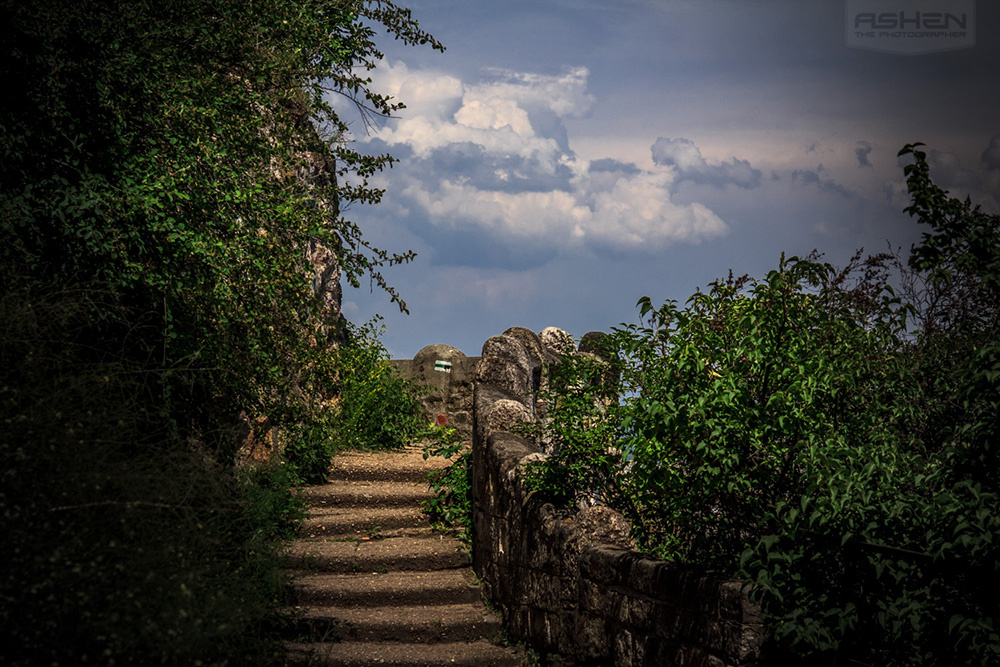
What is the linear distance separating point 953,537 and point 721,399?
106 centimetres

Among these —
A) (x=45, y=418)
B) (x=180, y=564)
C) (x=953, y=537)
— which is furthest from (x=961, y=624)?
(x=45, y=418)

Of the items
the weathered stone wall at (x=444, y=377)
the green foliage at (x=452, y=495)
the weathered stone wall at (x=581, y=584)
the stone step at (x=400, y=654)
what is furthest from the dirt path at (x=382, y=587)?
the weathered stone wall at (x=444, y=377)

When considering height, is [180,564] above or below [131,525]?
below

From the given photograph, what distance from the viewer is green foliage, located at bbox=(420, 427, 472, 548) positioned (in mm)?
7508

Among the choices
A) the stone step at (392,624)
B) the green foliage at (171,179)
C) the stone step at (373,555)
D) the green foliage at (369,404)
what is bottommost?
the stone step at (392,624)

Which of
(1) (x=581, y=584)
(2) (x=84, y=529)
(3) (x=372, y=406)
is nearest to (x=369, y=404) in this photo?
(3) (x=372, y=406)

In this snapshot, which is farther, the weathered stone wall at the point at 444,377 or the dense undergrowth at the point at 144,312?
the weathered stone wall at the point at 444,377

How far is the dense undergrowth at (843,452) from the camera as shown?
2.92 meters

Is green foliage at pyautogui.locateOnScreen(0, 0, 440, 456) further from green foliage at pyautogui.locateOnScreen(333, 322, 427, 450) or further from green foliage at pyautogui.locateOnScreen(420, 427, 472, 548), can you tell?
green foliage at pyautogui.locateOnScreen(333, 322, 427, 450)

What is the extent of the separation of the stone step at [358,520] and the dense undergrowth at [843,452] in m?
3.69

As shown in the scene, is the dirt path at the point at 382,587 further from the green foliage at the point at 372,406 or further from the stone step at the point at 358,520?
the green foliage at the point at 372,406

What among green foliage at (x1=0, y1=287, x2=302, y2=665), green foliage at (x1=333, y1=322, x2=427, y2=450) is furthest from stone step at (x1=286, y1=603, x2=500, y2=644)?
green foliage at (x1=333, y1=322, x2=427, y2=450)

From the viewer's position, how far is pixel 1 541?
2.73m

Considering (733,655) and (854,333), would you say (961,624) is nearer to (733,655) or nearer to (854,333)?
(733,655)
